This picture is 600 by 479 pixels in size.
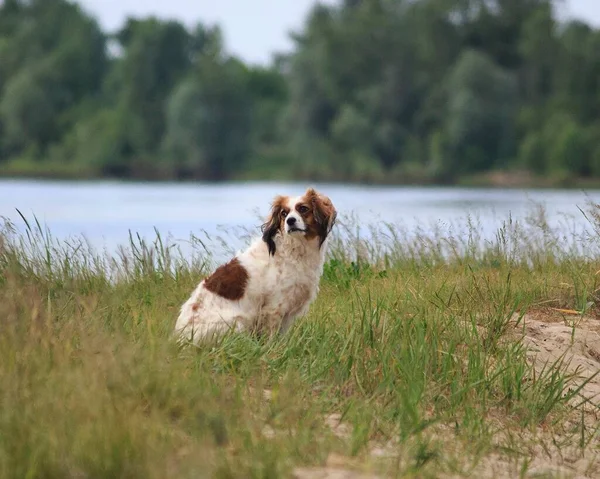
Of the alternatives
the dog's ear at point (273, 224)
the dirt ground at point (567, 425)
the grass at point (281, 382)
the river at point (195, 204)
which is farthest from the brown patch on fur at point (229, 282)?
the river at point (195, 204)

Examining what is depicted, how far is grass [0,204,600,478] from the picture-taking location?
4.37 meters

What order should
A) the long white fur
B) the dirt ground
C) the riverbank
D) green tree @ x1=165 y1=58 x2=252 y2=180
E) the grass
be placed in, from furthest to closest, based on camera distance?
green tree @ x1=165 y1=58 x2=252 y2=180 < the riverbank < the long white fur < the dirt ground < the grass

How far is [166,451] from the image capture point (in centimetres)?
430

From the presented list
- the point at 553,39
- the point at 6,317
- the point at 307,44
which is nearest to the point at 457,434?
the point at 6,317

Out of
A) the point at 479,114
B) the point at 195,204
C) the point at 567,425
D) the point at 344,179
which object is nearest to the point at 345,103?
the point at 344,179

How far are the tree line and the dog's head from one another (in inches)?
1746

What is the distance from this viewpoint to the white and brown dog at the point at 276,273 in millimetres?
7082

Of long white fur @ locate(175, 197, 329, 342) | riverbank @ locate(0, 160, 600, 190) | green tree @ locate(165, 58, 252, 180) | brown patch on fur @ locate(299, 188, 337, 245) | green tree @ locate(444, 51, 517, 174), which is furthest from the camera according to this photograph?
green tree @ locate(165, 58, 252, 180)

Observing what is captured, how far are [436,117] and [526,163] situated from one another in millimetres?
7625

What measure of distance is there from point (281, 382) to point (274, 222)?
175 centimetres

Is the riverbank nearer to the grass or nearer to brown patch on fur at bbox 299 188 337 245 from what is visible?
the grass

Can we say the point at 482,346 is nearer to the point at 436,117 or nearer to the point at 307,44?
the point at 436,117

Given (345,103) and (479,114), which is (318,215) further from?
(345,103)

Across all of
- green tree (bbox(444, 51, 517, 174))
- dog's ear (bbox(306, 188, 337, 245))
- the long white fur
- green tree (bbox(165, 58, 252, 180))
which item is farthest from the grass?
green tree (bbox(165, 58, 252, 180))
